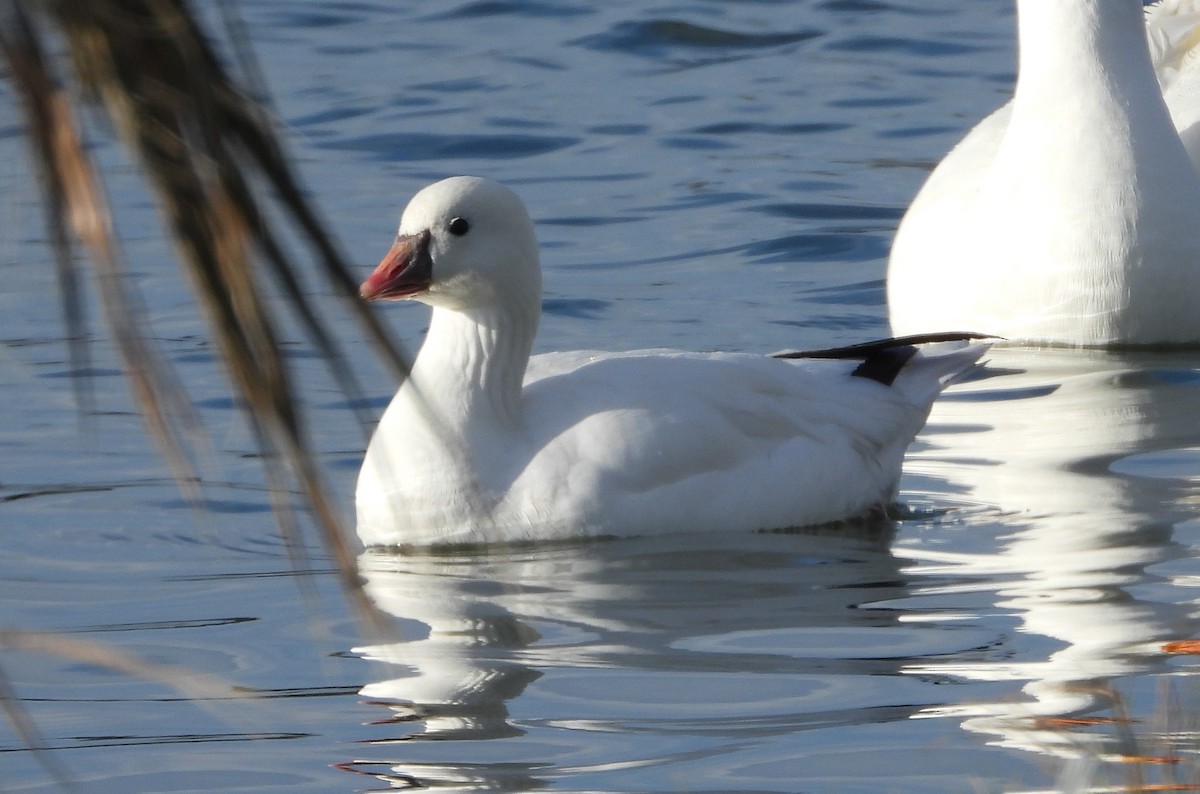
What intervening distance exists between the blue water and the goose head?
77 cm

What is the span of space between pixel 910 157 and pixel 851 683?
745 centimetres

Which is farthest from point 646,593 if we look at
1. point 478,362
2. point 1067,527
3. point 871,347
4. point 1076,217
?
point 1076,217

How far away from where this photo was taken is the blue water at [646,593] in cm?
334

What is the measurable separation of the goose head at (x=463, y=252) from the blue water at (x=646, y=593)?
2.51ft

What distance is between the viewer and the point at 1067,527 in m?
4.96

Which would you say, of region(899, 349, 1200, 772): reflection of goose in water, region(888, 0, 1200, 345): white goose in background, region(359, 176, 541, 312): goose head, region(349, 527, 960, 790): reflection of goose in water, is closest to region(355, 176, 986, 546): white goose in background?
region(359, 176, 541, 312): goose head

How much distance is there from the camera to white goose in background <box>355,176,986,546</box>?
5.05 m

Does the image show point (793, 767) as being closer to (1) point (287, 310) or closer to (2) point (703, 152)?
(1) point (287, 310)

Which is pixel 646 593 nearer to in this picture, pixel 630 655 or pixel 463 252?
pixel 630 655

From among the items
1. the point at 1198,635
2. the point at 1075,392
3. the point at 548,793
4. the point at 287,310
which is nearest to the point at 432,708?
the point at 548,793

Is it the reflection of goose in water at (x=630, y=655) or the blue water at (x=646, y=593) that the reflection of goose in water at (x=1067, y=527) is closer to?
the blue water at (x=646, y=593)

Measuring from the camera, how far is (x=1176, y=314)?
6770 millimetres

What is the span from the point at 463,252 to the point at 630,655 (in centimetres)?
175

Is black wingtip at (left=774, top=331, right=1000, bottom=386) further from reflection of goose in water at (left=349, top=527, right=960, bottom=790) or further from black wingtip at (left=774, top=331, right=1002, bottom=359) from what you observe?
reflection of goose in water at (left=349, top=527, right=960, bottom=790)
